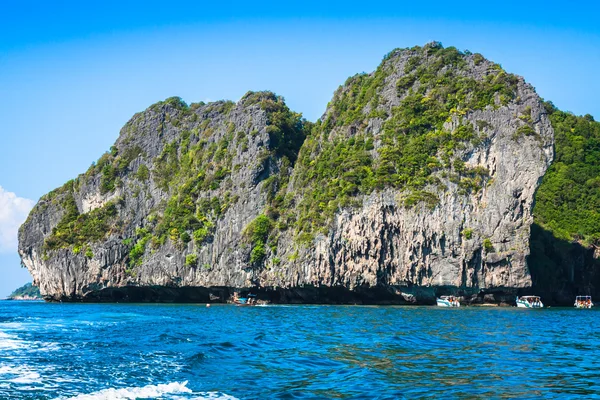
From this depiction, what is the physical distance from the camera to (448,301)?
6309cm

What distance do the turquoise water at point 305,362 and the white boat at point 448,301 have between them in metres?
25.1

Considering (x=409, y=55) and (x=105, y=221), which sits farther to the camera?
(x=105, y=221)

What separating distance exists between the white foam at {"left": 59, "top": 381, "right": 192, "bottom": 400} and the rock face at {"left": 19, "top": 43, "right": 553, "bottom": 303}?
157 ft

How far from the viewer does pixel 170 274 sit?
3317 inches

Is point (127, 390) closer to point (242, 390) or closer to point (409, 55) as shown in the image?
point (242, 390)

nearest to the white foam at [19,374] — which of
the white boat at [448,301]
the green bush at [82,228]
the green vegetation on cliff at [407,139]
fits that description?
the white boat at [448,301]

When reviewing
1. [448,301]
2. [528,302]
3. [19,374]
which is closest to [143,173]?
[448,301]

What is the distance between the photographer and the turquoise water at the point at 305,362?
59.9 ft

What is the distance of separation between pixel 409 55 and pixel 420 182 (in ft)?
90.6

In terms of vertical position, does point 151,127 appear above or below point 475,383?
above

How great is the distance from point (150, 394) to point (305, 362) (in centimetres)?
688

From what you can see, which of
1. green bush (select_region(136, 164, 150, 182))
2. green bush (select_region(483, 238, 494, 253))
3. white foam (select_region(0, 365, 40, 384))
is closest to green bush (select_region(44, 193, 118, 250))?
green bush (select_region(136, 164, 150, 182))

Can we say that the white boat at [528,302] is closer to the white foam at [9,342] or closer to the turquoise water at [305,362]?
the turquoise water at [305,362]

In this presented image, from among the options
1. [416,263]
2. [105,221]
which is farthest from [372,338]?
[105,221]
